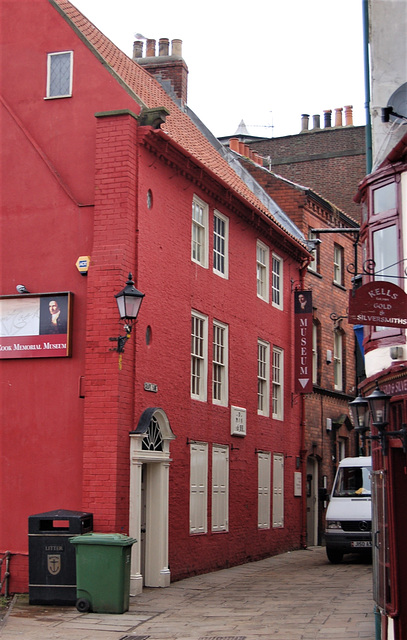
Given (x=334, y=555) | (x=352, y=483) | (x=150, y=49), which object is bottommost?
(x=334, y=555)

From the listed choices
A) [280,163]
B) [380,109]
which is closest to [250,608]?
[380,109]

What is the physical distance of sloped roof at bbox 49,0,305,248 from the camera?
15.8m

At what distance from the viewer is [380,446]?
11141 millimetres

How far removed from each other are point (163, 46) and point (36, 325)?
12.8 m

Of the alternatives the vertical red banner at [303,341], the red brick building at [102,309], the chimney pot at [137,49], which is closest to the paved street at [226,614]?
the red brick building at [102,309]

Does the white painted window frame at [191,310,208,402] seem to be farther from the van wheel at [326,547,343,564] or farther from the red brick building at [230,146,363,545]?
the red brick building at [230,146,363,545]

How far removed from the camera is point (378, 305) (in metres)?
9.90

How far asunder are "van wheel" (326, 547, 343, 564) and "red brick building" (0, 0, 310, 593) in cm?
247

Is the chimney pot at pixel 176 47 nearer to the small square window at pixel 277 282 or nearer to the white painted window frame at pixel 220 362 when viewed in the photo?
the small square window at pixel 277 282

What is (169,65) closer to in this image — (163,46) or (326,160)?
(163,46)

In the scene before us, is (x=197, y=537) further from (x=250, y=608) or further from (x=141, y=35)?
(x=141, y=35)

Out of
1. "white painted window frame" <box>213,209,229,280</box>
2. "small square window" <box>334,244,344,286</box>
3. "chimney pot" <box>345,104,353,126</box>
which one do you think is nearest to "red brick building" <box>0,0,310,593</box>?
"white painted window frame" <box>213,209,229,280</box>

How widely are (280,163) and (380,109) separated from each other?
2209 centimetres

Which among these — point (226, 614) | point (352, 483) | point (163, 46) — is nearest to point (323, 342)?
point (352, 483)
